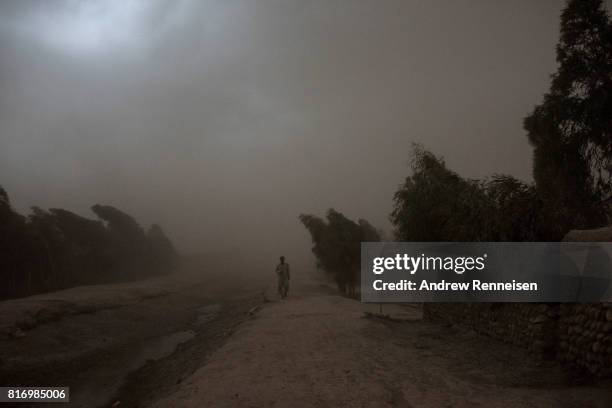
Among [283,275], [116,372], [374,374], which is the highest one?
[283,275]

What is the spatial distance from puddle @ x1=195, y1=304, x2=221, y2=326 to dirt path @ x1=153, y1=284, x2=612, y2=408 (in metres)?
14.2

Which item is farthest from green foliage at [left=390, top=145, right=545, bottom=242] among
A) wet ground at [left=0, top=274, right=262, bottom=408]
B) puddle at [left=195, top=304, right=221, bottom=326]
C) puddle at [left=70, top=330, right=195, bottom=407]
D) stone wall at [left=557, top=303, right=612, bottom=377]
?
puddle at [left=195, top=304, right=221, bottom=326]

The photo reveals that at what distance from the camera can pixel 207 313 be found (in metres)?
34.8

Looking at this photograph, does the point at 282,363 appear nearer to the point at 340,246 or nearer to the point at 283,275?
the point at 283,275

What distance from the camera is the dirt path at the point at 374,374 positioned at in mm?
8703

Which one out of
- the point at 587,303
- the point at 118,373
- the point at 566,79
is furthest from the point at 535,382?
the point at 566,79

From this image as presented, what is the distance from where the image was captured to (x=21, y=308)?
24500 mm

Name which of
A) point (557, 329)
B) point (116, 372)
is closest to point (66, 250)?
point (116, 372)

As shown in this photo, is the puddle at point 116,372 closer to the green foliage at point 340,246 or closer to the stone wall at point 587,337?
the stone wall at point 587,337

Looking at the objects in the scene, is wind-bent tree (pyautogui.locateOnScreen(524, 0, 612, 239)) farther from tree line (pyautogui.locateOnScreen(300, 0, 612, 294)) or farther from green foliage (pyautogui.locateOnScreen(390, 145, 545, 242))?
green foliage (pyautogui.locateOnScreen(390, 145, 545, 242))

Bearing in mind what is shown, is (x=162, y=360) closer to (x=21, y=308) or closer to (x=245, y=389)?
(x=245, y=389)

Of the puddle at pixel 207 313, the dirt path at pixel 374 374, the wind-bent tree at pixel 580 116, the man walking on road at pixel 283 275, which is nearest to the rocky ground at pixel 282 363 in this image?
the dirt path at pixel 374 374

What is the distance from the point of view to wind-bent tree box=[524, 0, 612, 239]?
Result: 22656 mm

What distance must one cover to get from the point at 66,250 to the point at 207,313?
79.7 ft
